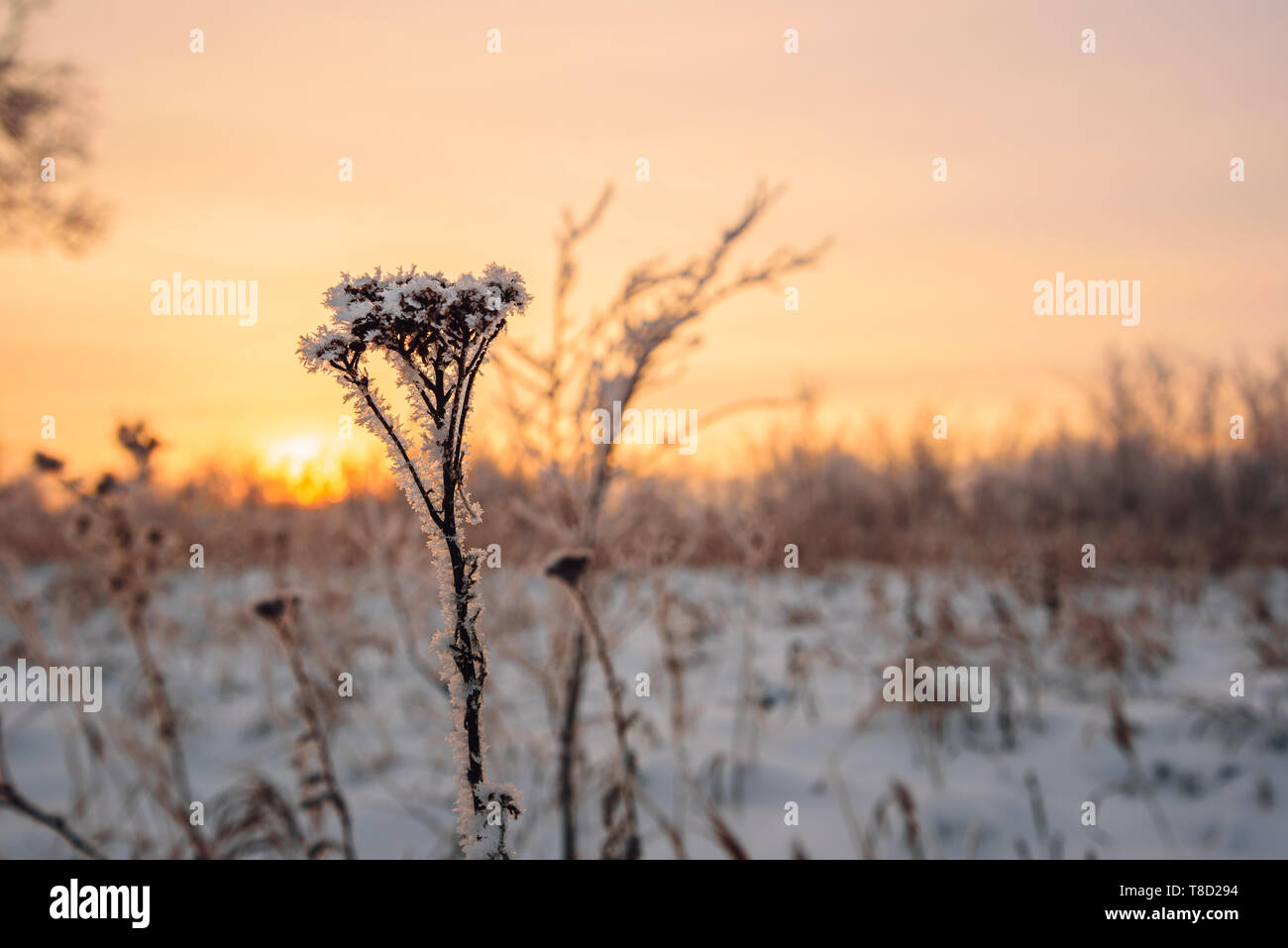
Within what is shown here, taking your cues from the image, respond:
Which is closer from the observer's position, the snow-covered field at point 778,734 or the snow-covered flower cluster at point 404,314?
the snow-covered flower cluster at point 404,314

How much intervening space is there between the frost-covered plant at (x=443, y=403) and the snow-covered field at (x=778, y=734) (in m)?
0.82

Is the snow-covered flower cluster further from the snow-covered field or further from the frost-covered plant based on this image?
the snow-covered field

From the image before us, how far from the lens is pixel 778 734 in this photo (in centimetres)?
327

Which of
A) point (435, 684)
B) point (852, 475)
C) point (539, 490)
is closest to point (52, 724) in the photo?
point (435, 684)

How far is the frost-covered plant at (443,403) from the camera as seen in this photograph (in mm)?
653

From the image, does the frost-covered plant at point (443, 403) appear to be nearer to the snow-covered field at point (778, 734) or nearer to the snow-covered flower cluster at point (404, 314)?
the snow-covered flower cluster at point (404, 314)

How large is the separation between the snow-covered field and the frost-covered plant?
816mm

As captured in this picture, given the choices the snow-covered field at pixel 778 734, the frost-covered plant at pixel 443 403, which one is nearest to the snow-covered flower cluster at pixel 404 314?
the frost-covered plant at pixel 443 403

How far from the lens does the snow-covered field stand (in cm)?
239

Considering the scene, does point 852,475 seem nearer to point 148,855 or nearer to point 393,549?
point 393,549

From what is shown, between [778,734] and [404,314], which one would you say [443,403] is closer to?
[404,314]

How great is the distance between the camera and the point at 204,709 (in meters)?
3.90

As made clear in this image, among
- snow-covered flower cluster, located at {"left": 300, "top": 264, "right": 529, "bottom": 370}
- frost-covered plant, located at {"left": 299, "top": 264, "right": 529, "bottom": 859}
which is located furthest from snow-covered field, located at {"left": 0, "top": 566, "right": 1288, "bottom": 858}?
snow-covered flower cluster, located at {"left": 300, "top": 264, "right": 529, "bottom": 370}

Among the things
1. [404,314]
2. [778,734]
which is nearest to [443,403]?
[404,314]
